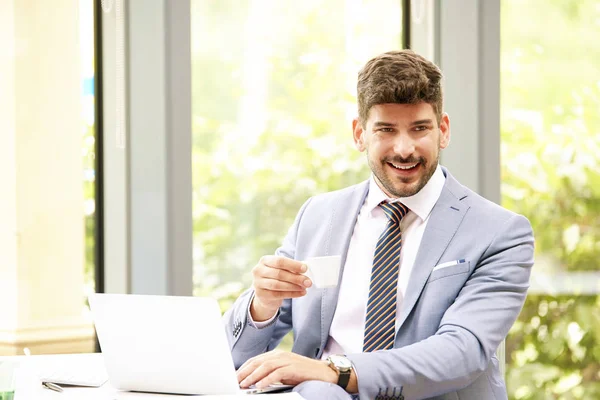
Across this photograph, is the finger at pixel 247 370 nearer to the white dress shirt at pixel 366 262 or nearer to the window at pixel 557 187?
the white dress shirt at pixel 366 262

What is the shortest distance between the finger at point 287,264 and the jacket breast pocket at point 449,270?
1.22 ft

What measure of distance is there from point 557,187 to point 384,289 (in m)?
1.58

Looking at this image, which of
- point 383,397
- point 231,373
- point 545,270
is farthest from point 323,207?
point 545,270

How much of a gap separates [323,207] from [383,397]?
690 mm

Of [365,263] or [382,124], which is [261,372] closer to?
[365,263]

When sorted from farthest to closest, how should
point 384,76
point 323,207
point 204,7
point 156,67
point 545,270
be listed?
point 545,270 < point 204,7 < point 156,67 < point 323,207 < point 384,76

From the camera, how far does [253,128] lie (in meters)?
2.91

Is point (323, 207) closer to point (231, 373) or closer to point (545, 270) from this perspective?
point (231, 373)

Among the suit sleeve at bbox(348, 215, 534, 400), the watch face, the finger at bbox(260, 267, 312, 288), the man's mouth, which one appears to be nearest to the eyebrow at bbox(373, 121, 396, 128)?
the man's mouth

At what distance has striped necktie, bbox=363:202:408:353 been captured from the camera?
1914 mm

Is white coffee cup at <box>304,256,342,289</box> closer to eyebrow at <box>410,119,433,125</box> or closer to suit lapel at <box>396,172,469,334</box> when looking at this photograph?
suit lapel at <box>396,172,469,334</box>

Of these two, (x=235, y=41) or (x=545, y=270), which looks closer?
(x=235, y=41)

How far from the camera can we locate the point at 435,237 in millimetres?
1946

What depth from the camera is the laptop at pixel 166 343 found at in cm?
142
